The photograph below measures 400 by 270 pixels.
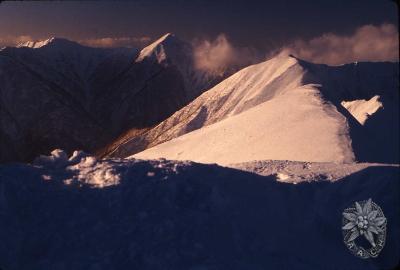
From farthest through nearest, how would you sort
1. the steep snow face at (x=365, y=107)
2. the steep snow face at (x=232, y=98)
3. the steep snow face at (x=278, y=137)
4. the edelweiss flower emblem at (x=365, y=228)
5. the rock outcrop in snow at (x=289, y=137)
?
the steep snow face at (x=232, y=98) < the steep snow face at (x=365, y=107) < the rock outcrop in snow at (x=289, y=137) < the steep snow face at (x=278, y=137) < the edelweiss flower emblem at (x=365, y=228)

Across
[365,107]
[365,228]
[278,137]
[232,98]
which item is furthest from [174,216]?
[232,98]

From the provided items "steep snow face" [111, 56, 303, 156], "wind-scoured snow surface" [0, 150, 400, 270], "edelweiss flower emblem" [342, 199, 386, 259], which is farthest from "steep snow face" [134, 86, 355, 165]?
"steep snow face" [111, 56, 303, 156]

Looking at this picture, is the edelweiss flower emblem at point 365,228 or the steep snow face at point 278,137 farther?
the steep snow face at point 278,137

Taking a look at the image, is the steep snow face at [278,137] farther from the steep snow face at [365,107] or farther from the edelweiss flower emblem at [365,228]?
the steep snow face at [365,107]

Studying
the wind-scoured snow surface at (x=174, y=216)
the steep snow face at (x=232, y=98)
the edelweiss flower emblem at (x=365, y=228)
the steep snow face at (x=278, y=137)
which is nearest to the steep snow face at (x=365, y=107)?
the steep snow face at (x=232, y=98)

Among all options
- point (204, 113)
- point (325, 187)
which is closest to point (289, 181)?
point (325, 187)

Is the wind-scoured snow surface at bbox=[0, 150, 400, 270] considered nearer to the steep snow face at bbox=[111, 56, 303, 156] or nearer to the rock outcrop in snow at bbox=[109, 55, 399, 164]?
the rock outcrop in snow at bbox=[109, 55, 399, 164]

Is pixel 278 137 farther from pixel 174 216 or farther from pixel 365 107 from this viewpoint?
pixel 365 107
